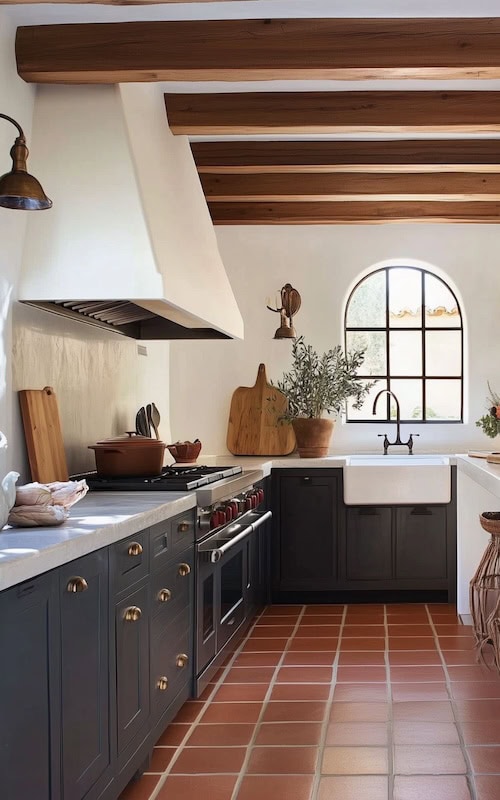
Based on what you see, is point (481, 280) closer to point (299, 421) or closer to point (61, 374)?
point (299, 421)

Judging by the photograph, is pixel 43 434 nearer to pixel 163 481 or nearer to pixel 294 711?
pixel 163 481

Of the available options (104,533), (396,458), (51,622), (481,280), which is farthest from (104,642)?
(481,280)

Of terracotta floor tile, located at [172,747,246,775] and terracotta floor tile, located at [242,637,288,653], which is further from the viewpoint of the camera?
terracotta floor tile, located at [242,637,288,653]

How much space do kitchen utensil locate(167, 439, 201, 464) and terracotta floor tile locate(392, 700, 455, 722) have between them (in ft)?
6.96

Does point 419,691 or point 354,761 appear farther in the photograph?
point 419,691

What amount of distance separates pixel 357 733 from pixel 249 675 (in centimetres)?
98

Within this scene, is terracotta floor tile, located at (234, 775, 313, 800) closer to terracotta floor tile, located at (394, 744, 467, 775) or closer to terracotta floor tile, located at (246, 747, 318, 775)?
terracotta floor tile, located at (246, 747, 318, 775)

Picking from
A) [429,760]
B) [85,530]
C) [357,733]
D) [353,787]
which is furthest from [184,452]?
[85,530]

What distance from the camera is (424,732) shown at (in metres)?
3.71

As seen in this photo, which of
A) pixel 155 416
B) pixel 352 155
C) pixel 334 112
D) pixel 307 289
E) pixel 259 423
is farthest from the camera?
pixel 307 289

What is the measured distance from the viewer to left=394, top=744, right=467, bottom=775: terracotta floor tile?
130 inches

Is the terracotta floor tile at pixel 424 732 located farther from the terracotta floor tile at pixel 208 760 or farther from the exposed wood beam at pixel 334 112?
the exposed wood beam at pixel 334 112

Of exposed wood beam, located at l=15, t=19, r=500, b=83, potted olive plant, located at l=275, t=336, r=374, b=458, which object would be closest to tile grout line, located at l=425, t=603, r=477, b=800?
potted olive plant, located at l=275, t=336, r=374, b=458

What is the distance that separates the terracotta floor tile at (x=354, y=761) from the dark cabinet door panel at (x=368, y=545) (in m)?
2.74
